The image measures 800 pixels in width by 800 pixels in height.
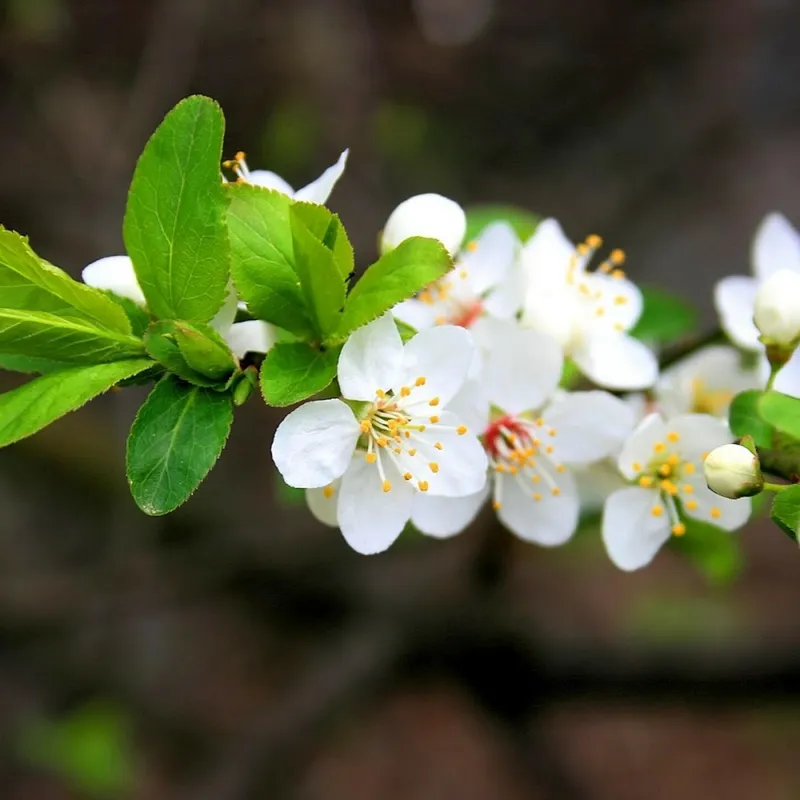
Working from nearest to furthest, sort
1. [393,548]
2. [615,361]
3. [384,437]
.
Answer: [384,437] → [615,361] → [393,548]

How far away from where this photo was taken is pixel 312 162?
2867 millimetres

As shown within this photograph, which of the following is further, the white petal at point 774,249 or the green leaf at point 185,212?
the white petal at point 774,249

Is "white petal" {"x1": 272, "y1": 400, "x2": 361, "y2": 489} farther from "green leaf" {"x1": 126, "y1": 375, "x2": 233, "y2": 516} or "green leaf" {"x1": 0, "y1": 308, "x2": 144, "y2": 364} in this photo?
"green leaf" {"x1": 0, "y1": 308, "x2": 144, "y2": 364}

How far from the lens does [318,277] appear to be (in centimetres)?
70

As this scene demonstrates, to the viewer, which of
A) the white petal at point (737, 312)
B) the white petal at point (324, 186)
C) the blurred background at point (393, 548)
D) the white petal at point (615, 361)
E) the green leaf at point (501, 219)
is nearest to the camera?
the white petal at point (324, 186)

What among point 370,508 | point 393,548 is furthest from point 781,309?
point 393,548

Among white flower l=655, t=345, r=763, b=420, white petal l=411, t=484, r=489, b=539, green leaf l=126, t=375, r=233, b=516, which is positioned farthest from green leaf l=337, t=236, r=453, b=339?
white flower l=655, t=345, r=763, b=420

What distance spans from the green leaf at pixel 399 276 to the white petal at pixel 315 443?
78 mm

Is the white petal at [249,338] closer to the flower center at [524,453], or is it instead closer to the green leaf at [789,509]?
the flower center at [524,453]

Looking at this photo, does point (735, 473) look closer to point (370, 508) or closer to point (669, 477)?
point (669, 477)

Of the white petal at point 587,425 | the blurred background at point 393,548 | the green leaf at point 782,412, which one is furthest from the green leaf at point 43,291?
the blurred background at point 393,548

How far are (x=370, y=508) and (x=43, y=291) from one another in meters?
0.33

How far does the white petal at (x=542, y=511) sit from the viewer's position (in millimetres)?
945

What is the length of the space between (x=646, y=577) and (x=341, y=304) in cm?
219
